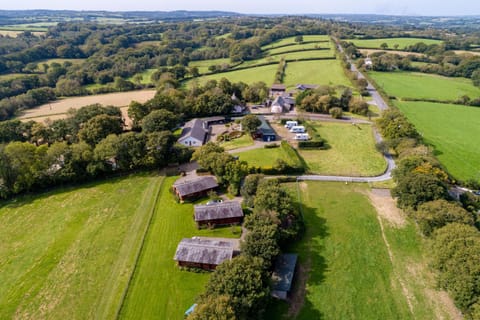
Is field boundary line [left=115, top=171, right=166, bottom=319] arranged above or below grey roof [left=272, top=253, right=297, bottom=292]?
below

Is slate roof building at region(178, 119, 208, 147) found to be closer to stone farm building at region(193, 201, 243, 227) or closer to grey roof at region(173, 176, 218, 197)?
grey roof at region(173, 176, 218, 197)

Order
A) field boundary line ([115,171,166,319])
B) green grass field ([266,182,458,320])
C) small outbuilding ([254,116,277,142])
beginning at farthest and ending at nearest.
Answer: small outbuilding ([254,116,277,142]) → field boundary line ([115,171,166,319]) → green grass field ([266,182,458,320])

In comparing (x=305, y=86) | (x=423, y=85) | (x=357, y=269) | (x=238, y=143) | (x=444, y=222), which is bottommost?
(x=357, y=269)

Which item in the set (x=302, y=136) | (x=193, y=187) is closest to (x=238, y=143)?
(x=302, y=136)

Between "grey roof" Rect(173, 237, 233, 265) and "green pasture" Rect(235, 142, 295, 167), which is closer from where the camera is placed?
"grey roof" Rect(173, 237, 233, 265)

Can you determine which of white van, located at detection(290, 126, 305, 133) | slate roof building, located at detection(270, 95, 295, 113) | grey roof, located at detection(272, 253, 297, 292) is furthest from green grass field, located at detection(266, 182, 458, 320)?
slate roof building, located at detection(270, 95, 295, 113)

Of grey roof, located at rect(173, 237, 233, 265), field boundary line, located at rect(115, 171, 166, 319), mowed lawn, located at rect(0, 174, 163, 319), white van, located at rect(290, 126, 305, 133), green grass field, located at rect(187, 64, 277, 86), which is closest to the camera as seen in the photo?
field boundary line, located at rect(115, 171, 166, 319)

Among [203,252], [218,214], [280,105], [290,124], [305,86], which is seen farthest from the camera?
[305,86]

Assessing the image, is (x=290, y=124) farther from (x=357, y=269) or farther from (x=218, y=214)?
(x=357, y=269)

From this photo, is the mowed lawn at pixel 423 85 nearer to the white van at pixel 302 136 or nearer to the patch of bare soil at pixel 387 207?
the white van at pixel 302 136
